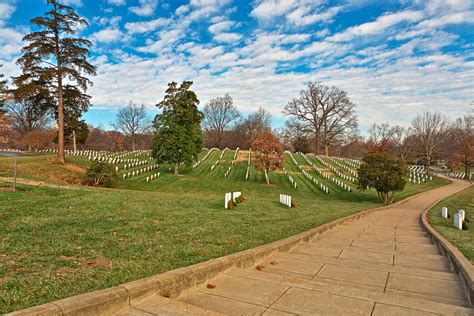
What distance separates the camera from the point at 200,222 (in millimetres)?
8898

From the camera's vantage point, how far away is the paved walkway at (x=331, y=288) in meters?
3.07

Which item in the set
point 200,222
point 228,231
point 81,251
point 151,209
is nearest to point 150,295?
point 81,251

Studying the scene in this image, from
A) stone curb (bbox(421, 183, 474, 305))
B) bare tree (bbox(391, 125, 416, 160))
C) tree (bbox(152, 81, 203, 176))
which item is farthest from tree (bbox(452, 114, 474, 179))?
stone curb (bbox(421, 183, 474, 305))

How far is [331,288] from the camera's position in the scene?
3.63 metres

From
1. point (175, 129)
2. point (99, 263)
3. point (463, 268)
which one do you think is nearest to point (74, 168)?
point (175, 129)

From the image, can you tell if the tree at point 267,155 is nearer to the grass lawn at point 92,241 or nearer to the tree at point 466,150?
the grass lawn at point 92,241

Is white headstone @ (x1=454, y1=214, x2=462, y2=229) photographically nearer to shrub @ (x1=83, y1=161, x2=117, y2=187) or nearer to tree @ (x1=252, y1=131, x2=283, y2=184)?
tree @ (x1=252, y1=131, x2=283, y2=184)

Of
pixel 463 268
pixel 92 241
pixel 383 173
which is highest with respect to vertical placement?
pixel 383 173

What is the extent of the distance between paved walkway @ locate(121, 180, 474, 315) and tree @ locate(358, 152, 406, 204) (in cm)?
2135

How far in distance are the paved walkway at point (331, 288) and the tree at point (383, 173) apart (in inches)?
841

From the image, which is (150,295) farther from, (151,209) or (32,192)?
(32,192)

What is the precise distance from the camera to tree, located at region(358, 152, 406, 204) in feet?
86.4

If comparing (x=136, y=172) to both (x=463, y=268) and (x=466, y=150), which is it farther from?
(x=466, y=150)

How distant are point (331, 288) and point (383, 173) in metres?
25.5
